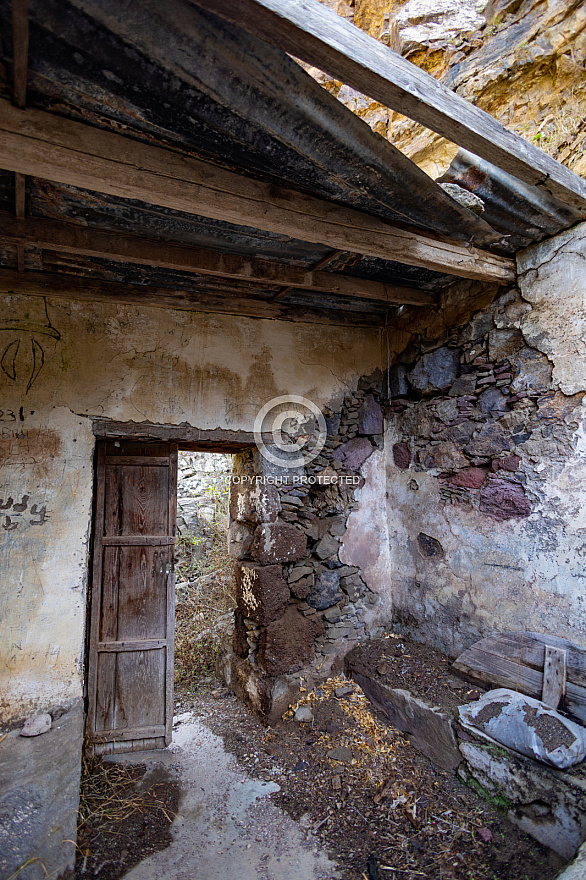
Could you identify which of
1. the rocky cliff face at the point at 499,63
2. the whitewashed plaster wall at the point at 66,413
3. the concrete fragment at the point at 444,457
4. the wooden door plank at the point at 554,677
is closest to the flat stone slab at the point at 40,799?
the whitewashed plaster wall at the point at 66,413

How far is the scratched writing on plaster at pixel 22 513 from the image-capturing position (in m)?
2.80

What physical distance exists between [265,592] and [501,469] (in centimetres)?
188

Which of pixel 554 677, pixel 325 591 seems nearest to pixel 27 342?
pixel 325 591

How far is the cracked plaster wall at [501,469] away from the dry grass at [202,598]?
1.70 meters

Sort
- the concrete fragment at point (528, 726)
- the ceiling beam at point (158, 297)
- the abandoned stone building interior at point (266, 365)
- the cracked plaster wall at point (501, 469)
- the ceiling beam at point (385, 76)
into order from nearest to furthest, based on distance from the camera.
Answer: the ceiling beam at point (385, 76)
the abandoned stone building interior at point (266, 365)
the concrete fragment at point (528, 726)
the cracked plaster wall at point (501, 469)
the ceiling beam at point (158, 297)

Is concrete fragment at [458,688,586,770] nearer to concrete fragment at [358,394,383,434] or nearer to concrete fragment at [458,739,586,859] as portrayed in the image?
concrete fragment at [458,739,586,859]

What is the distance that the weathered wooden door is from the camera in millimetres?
3215

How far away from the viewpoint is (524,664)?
262cm

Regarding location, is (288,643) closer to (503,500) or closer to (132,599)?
(132,599)

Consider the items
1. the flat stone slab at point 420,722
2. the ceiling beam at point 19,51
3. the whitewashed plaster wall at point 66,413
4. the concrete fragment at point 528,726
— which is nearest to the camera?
the ceiling beam at point 19,51

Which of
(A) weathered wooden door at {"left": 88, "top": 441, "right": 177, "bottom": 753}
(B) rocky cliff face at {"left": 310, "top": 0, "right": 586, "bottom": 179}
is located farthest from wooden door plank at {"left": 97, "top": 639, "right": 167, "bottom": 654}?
(B) rocky cliff face at {"left": 310, "top": 0, "right": 586, "bottom": 179}

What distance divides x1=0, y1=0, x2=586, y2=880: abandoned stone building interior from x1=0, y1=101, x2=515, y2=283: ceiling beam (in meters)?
0.01

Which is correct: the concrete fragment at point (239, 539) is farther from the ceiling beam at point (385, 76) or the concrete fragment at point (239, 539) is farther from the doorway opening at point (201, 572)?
the ceiling beam at point (385, 76)

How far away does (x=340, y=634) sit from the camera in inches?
144
